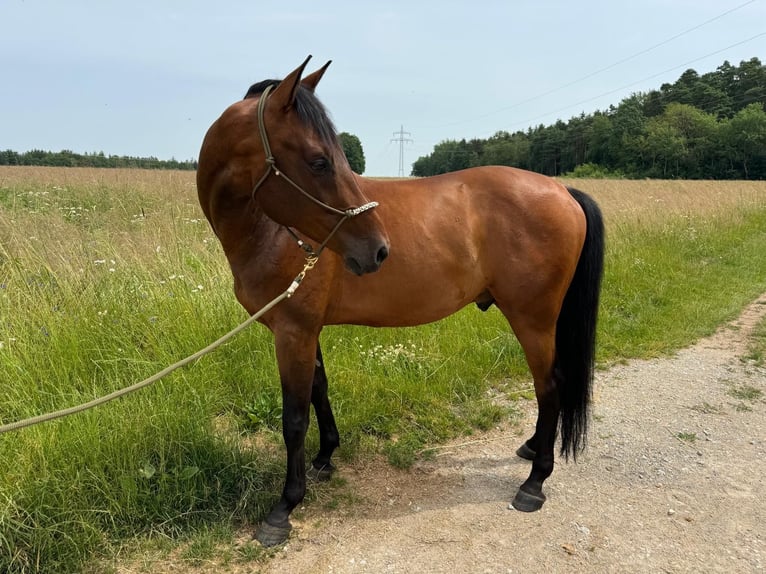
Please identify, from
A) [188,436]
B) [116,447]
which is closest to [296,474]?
[188,436]

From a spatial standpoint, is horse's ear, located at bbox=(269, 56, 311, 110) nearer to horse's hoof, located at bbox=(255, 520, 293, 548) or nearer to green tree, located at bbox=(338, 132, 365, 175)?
green tree, located at bbox=(338, 132, 365, 175)

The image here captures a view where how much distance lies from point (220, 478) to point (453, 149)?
102m

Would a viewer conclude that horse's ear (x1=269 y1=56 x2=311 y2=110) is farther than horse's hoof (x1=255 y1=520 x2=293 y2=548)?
No

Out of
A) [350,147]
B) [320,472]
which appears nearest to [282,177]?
[320,472]

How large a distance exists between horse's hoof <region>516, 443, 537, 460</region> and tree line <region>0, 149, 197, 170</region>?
24.5 feet

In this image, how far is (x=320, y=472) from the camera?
8.96 feet

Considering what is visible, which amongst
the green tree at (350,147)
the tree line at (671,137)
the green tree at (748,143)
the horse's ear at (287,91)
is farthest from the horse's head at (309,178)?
the green tree at (748,143)

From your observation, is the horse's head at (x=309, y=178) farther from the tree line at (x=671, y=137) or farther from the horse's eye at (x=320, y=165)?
the tree line at (x=671, y=137)

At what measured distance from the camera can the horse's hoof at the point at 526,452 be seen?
2967mm

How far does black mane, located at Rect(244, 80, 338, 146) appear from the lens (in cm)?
174

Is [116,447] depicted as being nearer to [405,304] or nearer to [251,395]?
[251,395]

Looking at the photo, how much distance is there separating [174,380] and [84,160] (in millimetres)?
18361

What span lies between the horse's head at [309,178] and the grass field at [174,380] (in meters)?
1.49

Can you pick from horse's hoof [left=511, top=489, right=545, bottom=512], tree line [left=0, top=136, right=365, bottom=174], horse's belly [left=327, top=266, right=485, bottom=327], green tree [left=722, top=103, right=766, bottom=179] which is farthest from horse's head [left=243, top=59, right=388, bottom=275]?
green tree [left=722, top=103, right=766, bottom=179]
